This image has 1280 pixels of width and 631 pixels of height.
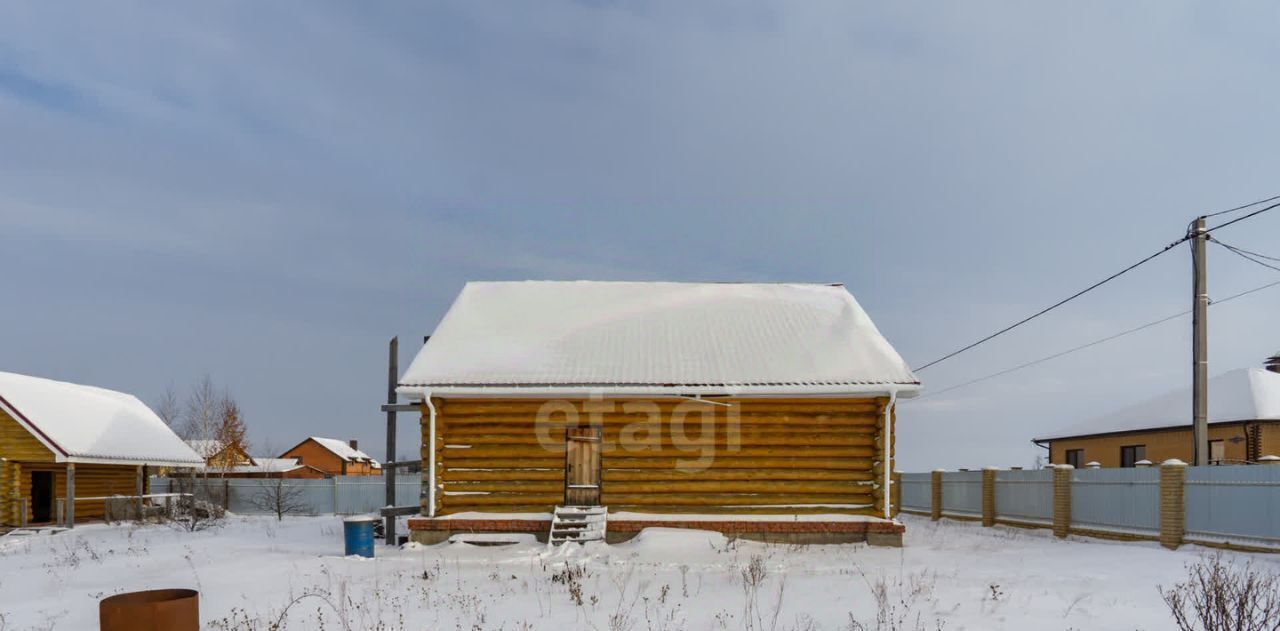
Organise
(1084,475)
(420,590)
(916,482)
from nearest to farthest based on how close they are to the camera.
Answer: (420,590), (1084,475), (916,482)

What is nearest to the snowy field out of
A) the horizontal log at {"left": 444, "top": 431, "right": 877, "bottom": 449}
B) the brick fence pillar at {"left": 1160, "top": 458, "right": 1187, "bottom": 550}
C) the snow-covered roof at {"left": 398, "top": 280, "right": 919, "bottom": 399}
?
the brick fence pillar at {"left": 1160, "top": 458, "right": 1187, "bottom": 550}

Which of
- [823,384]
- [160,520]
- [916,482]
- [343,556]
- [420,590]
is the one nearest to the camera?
[420,590]

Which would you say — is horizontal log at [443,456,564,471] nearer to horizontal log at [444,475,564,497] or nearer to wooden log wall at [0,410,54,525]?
horizontal log at [444,475,564,497]

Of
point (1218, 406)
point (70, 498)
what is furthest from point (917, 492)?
point (70, 498)

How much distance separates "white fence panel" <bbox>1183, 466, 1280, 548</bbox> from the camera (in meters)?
16.1

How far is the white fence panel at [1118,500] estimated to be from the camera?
18672 millimetres

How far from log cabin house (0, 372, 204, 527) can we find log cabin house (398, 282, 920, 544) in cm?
1533

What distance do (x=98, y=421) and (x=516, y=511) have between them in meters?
20.4

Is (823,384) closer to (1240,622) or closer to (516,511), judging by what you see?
(516,511)

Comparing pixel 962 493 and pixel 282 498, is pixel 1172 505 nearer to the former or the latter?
pixel 962 493

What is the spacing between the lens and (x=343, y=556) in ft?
53.6

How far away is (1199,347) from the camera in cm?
1933

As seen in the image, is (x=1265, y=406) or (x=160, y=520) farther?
(x=1265, y=406)

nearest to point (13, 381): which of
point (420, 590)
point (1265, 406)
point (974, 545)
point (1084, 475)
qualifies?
point (420, 590)
